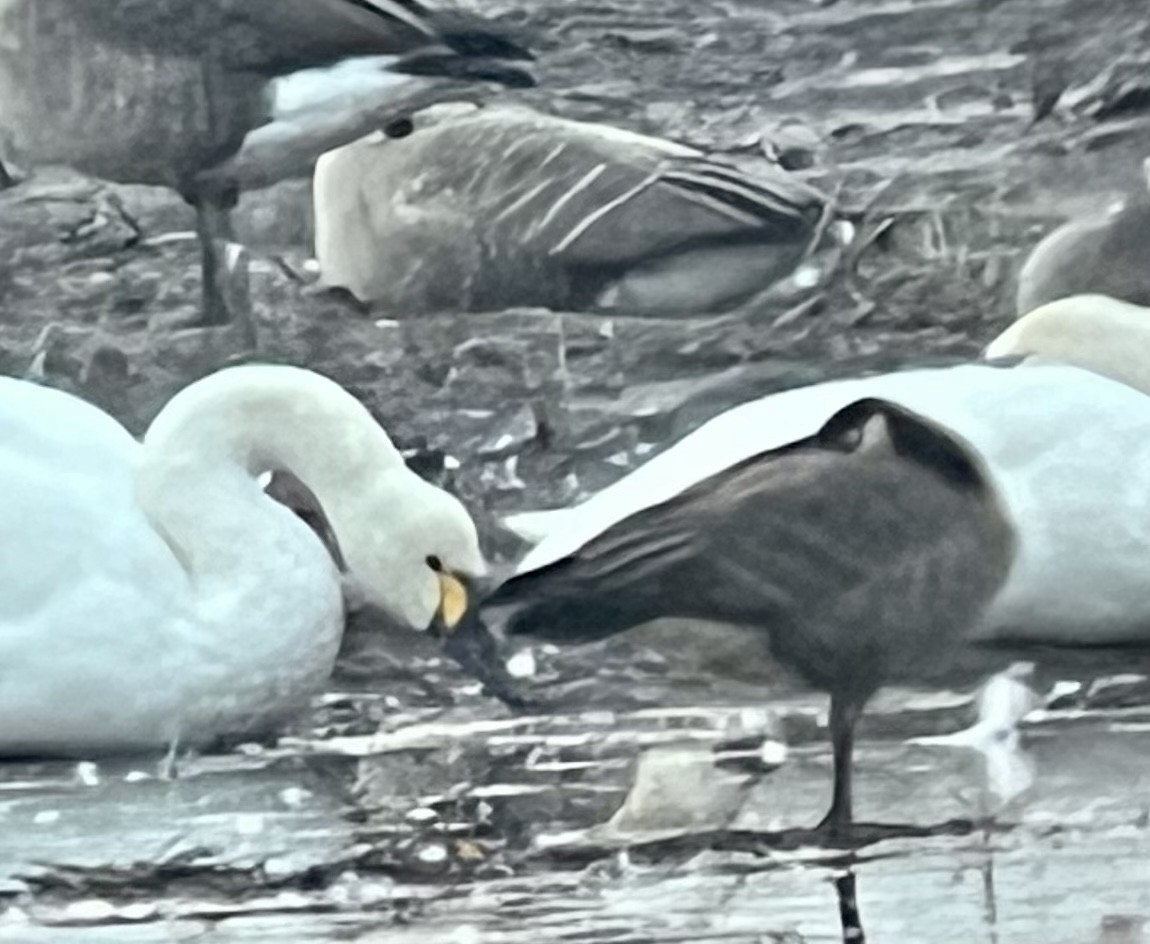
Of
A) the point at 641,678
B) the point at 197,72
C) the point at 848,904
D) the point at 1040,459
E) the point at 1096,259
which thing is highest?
the point at 197,72

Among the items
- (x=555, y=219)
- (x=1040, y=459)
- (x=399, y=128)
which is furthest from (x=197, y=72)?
(x=1040, y=459)

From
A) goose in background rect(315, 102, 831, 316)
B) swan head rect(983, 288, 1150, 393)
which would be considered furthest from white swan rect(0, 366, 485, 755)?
swan head rect(983, 288, 1150, 393)

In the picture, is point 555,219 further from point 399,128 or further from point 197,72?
point 197,72

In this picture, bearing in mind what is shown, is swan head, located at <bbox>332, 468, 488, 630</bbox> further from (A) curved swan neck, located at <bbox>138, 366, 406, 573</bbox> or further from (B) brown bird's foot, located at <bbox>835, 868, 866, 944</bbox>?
(B) brown bird's foot, located at <bbox>835, 868, 866, 944</bbox>

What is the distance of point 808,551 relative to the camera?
1.07m

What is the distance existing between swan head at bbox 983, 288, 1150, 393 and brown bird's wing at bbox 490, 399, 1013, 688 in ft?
0.26

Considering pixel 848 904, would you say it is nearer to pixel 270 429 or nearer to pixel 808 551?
pixel 808 551

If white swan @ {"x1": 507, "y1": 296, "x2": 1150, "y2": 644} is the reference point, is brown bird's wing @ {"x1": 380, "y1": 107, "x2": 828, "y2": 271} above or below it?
above

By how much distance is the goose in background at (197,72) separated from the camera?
1065mm

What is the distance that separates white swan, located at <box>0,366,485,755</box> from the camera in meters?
1.03

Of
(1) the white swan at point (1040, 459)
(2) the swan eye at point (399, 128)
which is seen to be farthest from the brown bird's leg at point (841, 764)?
(2) the swan eye at point (399, 128)

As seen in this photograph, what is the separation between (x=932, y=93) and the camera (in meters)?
1.10

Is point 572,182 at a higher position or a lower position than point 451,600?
higher

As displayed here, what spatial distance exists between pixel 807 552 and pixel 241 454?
0.35 metres
